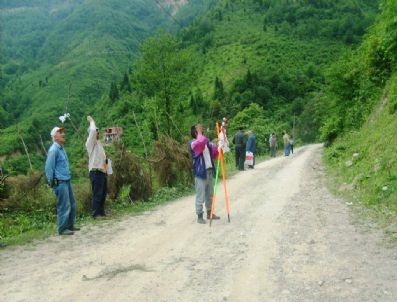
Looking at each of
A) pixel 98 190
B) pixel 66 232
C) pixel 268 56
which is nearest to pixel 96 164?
pixel 98 190

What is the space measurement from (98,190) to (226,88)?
9268cm

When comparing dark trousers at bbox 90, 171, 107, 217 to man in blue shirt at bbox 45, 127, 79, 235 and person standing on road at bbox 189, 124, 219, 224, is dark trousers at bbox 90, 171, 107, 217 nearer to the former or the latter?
man in blue shirt at bbox 45, 127, 79, 235

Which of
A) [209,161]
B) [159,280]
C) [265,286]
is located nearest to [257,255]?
[265,286]

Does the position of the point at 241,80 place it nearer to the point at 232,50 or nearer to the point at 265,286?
the point at 232,50

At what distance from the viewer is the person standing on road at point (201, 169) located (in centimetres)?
884

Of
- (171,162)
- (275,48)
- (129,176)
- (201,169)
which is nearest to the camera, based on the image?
(201,169)

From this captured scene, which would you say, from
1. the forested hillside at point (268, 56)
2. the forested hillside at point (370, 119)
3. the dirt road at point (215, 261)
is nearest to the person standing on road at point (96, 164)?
the dirt road at point (215, 261)

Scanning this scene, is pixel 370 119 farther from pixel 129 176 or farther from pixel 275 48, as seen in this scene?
pixel 275 48

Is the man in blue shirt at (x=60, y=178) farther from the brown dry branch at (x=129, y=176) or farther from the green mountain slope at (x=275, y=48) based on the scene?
the green mountain slope at (x=275, y=48)

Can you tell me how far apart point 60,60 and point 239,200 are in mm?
185010

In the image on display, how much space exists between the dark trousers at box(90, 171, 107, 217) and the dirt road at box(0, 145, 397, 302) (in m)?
0.68

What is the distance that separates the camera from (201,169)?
885 cm

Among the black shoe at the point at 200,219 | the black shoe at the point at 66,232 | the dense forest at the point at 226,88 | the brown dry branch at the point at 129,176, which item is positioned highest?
the dense forest at the point at 226,88

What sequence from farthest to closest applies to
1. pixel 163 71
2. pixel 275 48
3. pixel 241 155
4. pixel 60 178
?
pixel 275 48
pixel 163 71
pixel 241 155
pixel 60 178
